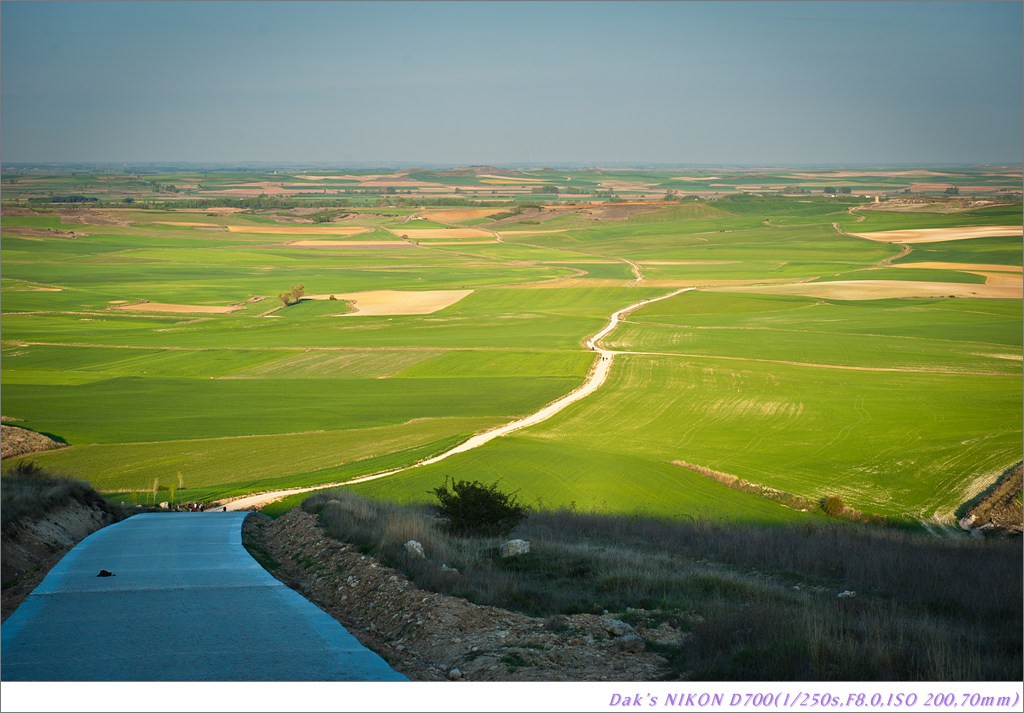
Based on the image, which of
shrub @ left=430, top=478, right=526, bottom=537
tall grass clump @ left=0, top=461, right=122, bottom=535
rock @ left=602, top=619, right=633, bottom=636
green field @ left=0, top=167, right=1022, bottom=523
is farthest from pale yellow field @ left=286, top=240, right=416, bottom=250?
rock @ left=602, top=619, right=633, bottom=636

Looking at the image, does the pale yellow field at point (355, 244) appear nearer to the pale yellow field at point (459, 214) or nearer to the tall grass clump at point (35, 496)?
the pale yellow field at point (459, 214)

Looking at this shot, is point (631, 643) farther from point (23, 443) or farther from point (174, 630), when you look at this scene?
point (23, 443)

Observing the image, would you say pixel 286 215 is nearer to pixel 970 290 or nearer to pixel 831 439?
pixel 970 290

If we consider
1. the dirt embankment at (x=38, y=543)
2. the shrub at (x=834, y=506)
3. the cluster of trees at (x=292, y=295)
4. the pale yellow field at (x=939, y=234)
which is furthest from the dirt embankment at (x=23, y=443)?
the pale yellow field at (x=939, y=234)

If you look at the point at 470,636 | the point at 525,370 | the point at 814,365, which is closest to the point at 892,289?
the point at 814,365

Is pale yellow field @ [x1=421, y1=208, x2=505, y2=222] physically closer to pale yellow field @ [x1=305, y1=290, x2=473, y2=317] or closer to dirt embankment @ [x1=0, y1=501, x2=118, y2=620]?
pale yellow field @ [x1=305, y1=290, x2=473, y2=317]
